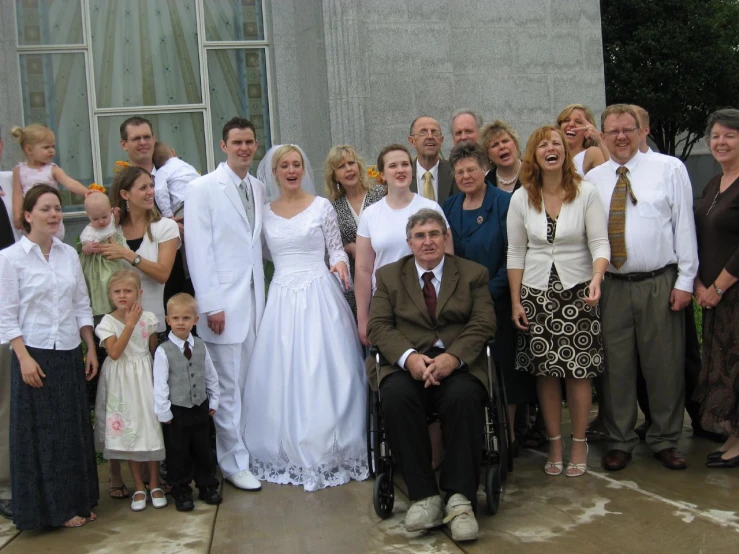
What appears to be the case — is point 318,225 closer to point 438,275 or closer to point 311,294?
point 311,294

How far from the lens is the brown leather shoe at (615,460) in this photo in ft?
17.1

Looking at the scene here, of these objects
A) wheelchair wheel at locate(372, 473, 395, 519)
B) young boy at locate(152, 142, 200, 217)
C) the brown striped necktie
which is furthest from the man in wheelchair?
young boy at locate(152, 142, 200, 217)

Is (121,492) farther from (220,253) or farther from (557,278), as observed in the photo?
(557,278)

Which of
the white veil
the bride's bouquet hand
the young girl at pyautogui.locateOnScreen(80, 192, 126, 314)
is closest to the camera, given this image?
the young girl at pyautogui.locateOnScreen(80, 192, 126, 314)

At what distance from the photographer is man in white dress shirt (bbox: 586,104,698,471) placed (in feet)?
17.1

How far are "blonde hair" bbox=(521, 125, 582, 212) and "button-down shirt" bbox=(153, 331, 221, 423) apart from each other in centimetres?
218

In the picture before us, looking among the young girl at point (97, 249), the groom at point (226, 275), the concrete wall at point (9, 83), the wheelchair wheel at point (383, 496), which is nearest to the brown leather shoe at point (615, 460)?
the wheelchair wheel at point (383, 496)

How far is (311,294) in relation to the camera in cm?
559

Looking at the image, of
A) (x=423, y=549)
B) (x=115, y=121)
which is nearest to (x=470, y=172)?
(x=423, y=549)

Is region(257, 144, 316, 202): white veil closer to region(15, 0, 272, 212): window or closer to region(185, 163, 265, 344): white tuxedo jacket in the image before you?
region(185, 163, 265, 344): white tuxedo jacket

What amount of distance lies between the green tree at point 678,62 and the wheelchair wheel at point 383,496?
19.3 m

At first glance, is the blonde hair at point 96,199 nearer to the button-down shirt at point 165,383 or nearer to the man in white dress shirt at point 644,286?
the button-down shirt at point 165,383

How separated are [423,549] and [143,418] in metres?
1.80

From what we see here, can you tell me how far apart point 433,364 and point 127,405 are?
70.2 inches
